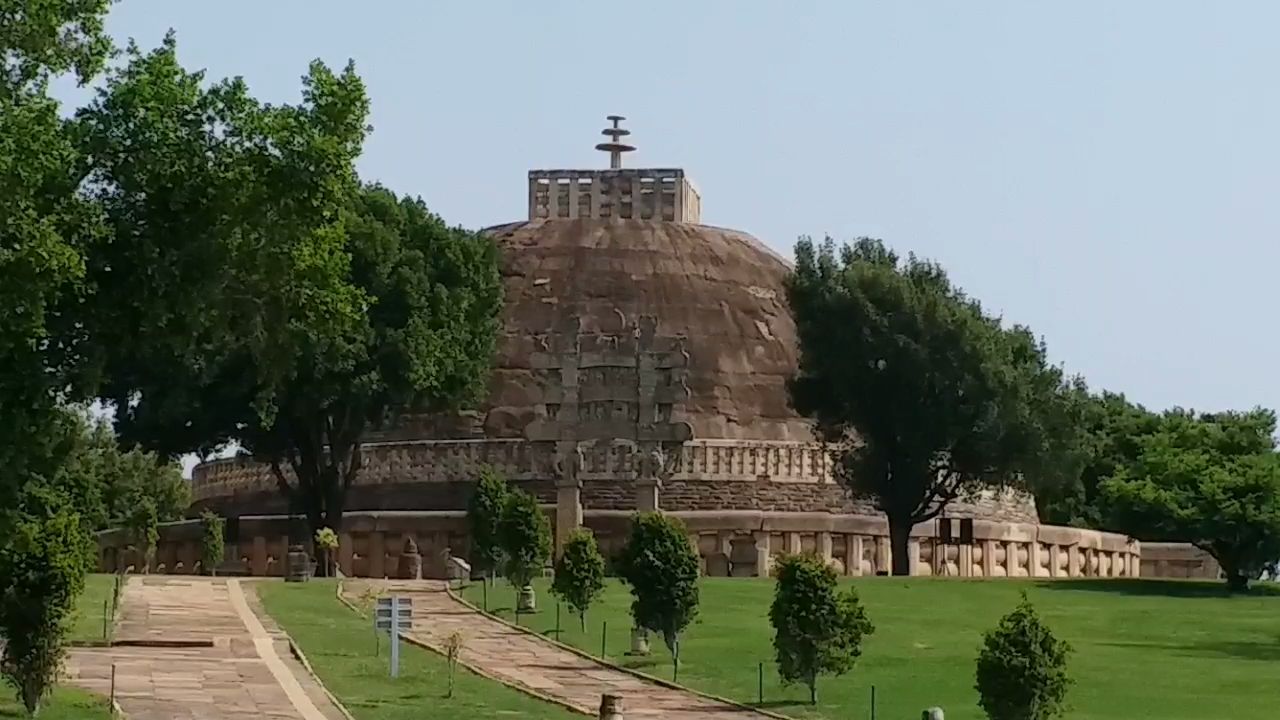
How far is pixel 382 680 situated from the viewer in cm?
2414

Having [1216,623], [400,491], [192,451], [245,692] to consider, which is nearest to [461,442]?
[400,491]

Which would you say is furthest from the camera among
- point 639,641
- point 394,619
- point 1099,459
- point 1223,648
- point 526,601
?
point 1099,459

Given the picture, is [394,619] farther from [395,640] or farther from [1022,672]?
[1022,672]

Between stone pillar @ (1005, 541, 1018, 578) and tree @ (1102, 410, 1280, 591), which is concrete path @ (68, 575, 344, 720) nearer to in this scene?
tree @ (1102, 410, 1280, 591)

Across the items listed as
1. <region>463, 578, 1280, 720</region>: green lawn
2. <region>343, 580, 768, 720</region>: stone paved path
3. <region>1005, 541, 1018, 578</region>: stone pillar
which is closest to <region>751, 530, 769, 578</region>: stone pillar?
<region>463, 578, 1280, 720</region>: green lawn

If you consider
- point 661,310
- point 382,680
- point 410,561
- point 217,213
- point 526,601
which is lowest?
point 382,680

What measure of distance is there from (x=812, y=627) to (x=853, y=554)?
907 inches

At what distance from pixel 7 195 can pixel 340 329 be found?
4.66 metres

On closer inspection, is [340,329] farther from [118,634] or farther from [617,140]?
[617,140]

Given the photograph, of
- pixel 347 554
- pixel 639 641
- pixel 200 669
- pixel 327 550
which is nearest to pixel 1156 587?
pixel 327 550

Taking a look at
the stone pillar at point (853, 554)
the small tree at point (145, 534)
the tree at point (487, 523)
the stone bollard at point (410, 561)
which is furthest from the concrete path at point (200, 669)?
the stone pillar at point (853, 554)

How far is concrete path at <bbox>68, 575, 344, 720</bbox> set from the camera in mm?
21766

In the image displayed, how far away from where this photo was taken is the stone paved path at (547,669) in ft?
74.5

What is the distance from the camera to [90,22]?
1966cm
